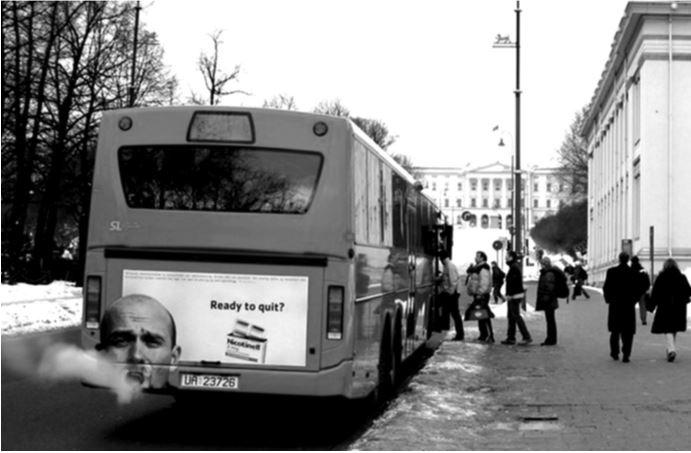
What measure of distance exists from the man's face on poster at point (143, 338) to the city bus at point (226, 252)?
0.01m

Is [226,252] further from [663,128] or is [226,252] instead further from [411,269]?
[663,128]

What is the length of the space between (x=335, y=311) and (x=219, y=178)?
1621 mm

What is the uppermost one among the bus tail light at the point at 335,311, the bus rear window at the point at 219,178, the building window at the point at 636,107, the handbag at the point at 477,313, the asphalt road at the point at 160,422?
the building window at the point at 636,107

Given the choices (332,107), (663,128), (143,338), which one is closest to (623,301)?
(143,338)

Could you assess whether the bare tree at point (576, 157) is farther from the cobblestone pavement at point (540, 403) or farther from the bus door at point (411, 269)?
the bus door at point (411, 269)

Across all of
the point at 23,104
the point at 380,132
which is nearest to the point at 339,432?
the point at 23,104

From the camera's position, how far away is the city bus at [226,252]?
1039 centimetres

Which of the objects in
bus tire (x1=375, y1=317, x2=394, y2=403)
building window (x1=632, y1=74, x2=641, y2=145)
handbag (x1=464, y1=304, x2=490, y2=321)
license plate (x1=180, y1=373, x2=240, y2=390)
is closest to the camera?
license plate (x1=180, y1=373, x2=240, y2=390)

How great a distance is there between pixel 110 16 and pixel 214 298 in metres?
37.2

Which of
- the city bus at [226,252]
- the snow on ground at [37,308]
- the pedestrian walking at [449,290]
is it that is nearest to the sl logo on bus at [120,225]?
the city bus at [226,252]

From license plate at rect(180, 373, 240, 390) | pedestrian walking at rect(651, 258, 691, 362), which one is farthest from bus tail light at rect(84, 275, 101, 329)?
pedestrian walking at rect(651, 258, 691, 362)

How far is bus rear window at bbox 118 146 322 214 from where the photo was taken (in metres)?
10.6

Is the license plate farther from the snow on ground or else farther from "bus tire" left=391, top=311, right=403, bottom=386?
the snow on ground

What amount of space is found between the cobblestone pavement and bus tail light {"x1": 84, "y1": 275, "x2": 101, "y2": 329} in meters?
2.67
